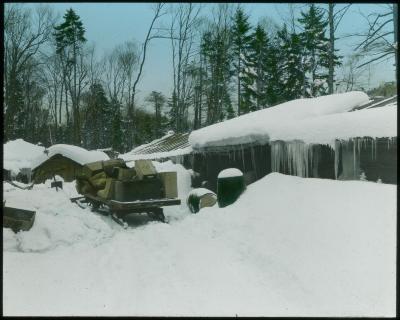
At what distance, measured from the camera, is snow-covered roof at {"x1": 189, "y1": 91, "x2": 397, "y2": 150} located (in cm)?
891

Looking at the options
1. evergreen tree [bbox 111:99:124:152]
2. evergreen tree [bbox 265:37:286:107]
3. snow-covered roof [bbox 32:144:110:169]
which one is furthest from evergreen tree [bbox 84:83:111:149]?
snow-covered roof [bbox 32:144:110:169]

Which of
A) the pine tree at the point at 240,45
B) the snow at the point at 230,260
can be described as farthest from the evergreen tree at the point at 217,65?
the snow at the point at 230,260

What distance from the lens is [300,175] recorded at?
10.7m

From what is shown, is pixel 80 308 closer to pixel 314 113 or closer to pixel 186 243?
pixel 186 243

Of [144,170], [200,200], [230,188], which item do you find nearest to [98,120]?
[144,170]

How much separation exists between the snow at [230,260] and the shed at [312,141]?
0.52 metres

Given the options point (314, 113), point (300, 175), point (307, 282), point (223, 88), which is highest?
point (223, 88)

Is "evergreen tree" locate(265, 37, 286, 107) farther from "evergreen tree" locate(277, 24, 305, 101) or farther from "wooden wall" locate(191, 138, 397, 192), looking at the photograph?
"wooden wall" locate(191, 138, 397, 192)

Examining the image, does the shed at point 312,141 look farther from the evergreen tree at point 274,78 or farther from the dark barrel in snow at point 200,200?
the evergreen tree at point 274,78

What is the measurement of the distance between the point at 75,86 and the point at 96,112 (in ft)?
50.0

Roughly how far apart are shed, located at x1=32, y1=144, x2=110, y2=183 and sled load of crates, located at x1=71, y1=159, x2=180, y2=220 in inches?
359

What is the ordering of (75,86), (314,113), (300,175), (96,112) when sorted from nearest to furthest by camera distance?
(300,175) < (314,113) < (75,86) < (96,112)

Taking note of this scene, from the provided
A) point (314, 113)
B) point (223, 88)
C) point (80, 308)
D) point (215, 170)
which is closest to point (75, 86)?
point (223, 88)

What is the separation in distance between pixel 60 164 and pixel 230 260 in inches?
678
